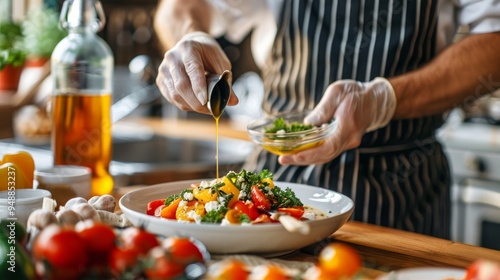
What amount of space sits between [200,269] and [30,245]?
32 centimetres

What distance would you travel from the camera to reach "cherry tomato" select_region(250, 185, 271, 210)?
3.88ft

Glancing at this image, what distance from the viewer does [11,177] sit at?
1.32 m

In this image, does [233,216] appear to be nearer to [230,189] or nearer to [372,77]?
[230,189]

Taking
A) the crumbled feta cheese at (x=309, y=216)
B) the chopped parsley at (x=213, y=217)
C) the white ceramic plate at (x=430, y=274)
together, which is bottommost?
the white ceramic plate at (x=430, y=274)

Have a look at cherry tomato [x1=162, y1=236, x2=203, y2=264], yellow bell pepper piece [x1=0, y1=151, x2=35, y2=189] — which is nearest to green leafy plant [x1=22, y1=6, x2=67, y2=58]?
yellow bell pepper piece [x1=0, y1=151, x2=35, y2=189]

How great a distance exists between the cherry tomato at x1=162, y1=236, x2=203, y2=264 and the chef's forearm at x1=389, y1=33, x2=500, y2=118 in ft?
3.34

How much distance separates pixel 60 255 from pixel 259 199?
1.57ft

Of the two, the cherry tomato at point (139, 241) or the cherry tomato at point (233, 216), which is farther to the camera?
the cherry tomato at point (233, 216)

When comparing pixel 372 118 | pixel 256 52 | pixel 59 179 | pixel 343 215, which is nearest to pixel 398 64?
pixel 372 118

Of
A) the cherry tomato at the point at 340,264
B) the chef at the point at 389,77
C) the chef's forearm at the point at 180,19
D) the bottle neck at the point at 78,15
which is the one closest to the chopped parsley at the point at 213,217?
the cherry tomato at the point at 340,264

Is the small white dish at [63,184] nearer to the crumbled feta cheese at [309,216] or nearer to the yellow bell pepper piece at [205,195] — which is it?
the yellow bell pepper piece at [205,195]

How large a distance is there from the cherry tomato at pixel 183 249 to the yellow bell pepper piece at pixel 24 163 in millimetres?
636

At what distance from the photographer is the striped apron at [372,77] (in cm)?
185

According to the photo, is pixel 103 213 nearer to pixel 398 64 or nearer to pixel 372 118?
pixel 372 118
